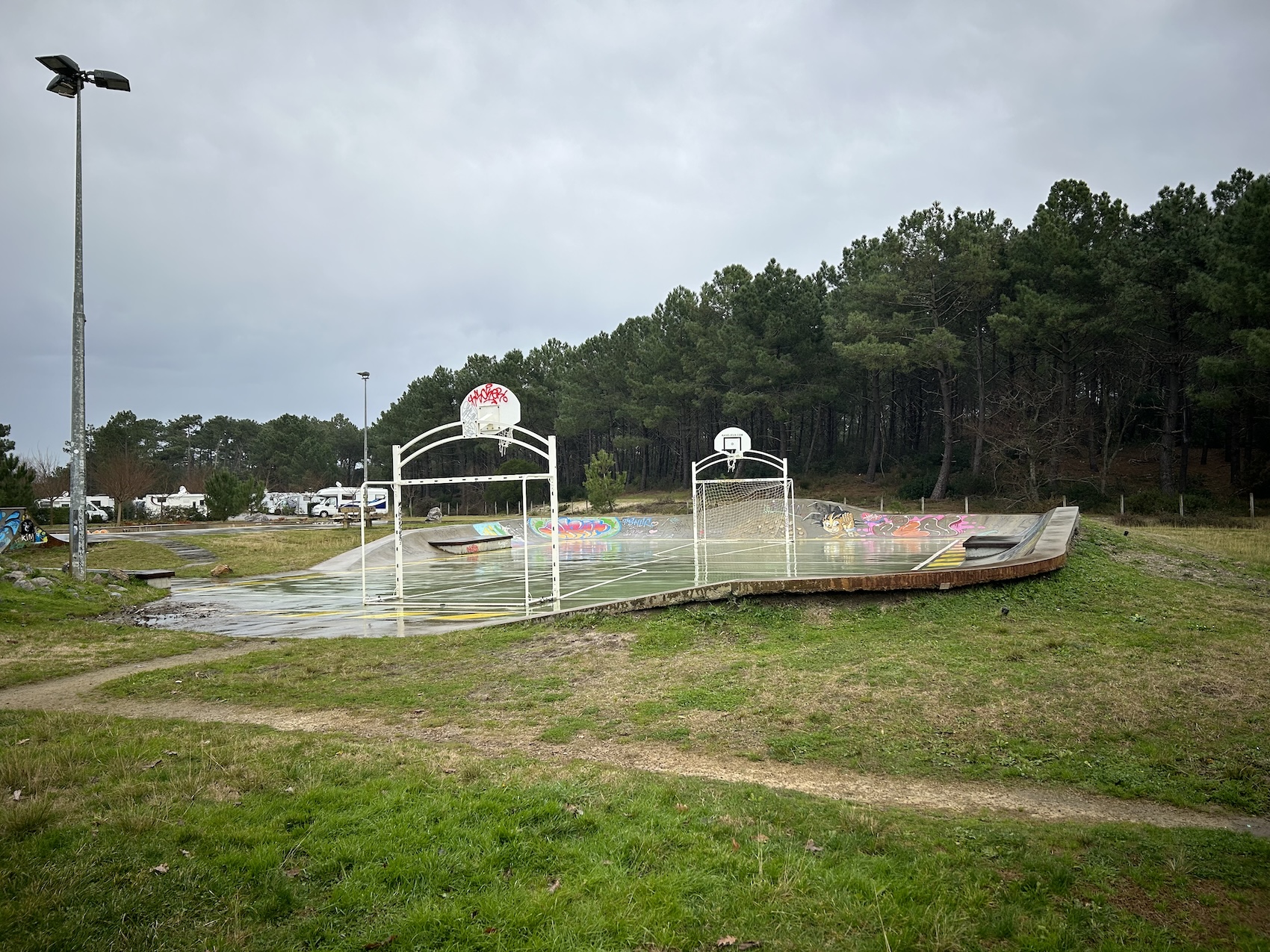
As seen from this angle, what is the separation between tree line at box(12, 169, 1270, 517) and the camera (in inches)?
1236

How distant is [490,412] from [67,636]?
25.3ft

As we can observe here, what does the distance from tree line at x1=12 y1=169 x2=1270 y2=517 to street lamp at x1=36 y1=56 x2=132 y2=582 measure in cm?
2856

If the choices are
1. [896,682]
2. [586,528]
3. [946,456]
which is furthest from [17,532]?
[946,456]

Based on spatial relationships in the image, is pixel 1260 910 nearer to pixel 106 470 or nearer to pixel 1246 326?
pixel 1246 326

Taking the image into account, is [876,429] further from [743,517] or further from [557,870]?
[557,870]

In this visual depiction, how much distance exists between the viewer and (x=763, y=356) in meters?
46.5

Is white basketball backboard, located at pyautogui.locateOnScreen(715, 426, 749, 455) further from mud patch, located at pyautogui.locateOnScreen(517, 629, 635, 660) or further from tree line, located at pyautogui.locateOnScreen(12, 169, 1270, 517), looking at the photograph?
mud patch, located at pyautogui.locateOnScreen(517, 629, 635, 660)

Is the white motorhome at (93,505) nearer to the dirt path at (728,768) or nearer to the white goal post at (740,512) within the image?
the white goal post at (740,512)

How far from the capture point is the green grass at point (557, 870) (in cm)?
294

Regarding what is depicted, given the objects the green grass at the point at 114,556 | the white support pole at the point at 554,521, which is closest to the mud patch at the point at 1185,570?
the white support pole at the point at 554,521

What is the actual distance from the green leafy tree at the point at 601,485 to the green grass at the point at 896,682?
3146cm

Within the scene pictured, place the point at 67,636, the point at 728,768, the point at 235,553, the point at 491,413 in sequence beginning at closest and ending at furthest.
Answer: the point at 728,768 → the point at 67,636 → the point at 491,413 → the point at 235,553

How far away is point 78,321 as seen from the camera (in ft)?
52.1

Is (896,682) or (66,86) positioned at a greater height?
(66,86)
